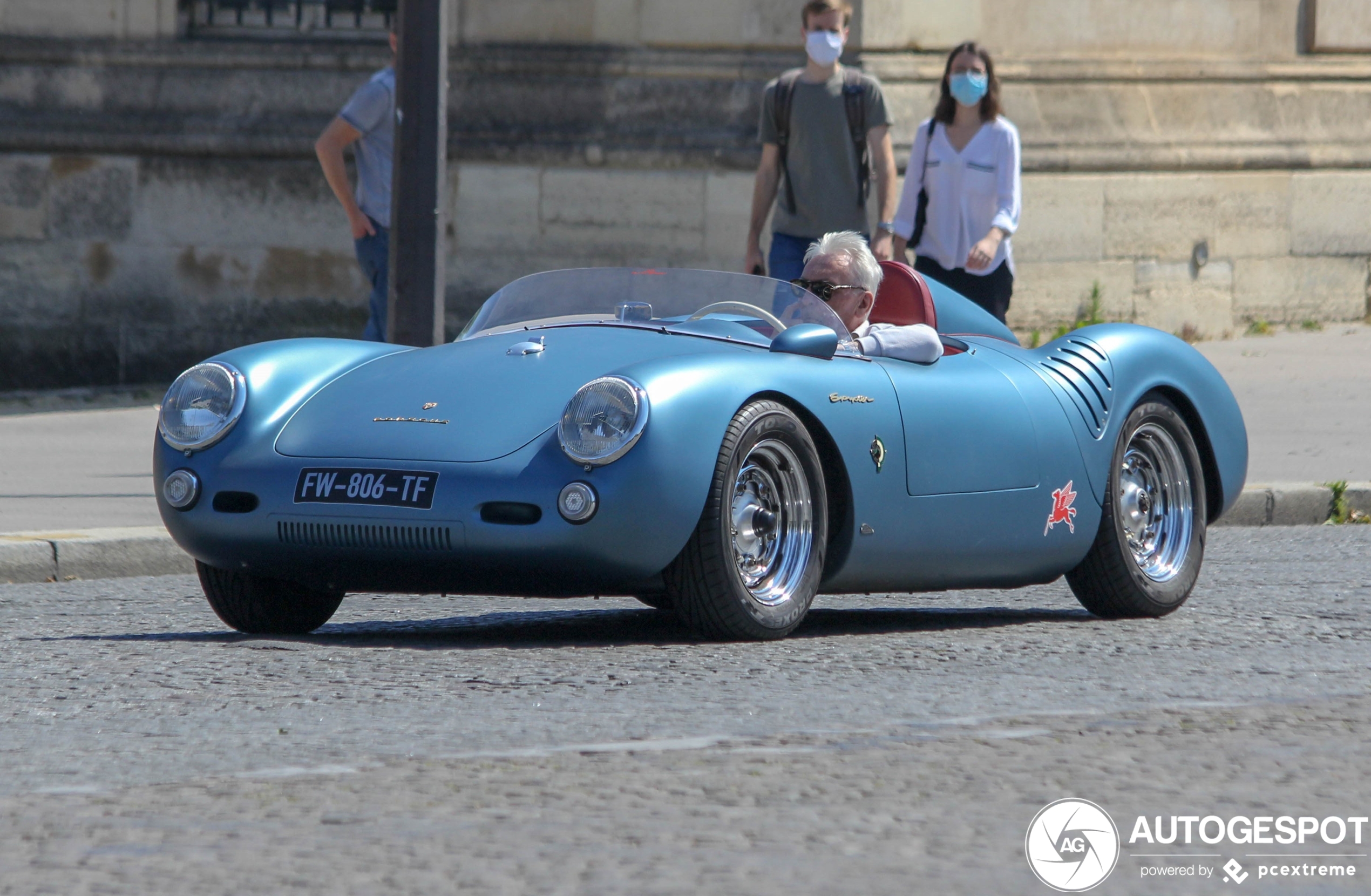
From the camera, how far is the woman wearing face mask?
9.54 metres

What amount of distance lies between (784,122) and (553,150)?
14.4 feet

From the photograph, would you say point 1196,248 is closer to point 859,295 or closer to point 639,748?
point 859,295

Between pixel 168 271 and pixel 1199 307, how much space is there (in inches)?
268

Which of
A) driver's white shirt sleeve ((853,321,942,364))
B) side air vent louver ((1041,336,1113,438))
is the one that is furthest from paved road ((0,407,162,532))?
side air vent louver ((1041,336,1113,438))

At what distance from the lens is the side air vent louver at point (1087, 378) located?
6.76 metres

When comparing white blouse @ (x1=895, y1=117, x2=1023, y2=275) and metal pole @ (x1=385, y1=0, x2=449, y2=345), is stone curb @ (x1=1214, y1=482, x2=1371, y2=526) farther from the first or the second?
metal pole @ (x1=385, y1=0, x2=449, y2=345)

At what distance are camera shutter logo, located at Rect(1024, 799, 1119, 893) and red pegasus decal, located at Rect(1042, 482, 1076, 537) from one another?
8.87 feet

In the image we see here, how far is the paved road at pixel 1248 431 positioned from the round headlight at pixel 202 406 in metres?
2.44

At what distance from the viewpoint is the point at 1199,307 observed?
15.2m

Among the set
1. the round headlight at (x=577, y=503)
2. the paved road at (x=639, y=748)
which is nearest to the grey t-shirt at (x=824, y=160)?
the paved road at (x=639, y=748)

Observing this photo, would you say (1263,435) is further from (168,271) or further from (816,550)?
(168,271)

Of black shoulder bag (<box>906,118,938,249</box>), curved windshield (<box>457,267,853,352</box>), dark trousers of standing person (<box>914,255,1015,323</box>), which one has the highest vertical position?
black shoulder bag (<box>906,118,938,249</box>)

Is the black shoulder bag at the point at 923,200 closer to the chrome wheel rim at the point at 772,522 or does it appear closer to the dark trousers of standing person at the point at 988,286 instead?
the dark trousers of standing person at the point at 988,286

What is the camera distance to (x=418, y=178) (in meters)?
9.27
